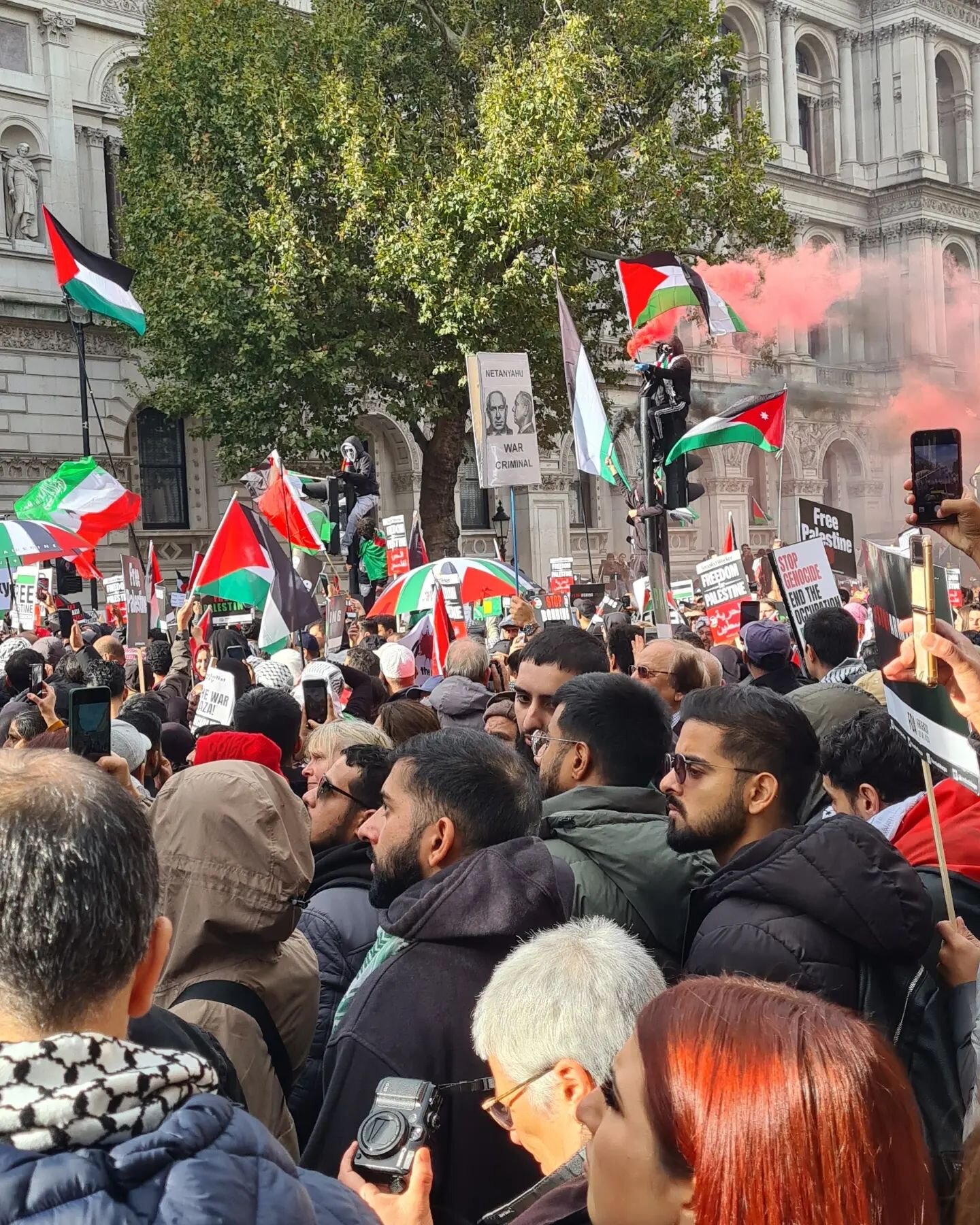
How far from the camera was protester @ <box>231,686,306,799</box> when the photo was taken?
478 centimetres

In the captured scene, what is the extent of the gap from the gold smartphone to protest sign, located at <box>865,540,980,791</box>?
0.46 feet

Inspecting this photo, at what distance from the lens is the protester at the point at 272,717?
4.78 metres

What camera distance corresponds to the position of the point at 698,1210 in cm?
135

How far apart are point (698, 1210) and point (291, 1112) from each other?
6.04 ft

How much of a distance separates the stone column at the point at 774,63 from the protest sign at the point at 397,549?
2931cm

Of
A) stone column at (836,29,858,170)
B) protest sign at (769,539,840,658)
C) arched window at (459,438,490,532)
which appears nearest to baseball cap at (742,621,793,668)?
protest sign at (769,539,840,658)

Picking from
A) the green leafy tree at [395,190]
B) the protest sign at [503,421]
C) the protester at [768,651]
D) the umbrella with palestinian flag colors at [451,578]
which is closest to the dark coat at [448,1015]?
the protester at [768,651]

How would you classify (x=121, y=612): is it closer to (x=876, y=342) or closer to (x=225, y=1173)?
(x=225, y=1173)

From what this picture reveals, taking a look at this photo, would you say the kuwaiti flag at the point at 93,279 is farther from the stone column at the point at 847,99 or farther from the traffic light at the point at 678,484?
the stone column at the point at 847,99

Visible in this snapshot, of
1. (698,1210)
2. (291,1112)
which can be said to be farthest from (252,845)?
(698,1210)

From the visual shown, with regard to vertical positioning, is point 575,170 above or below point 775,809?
above

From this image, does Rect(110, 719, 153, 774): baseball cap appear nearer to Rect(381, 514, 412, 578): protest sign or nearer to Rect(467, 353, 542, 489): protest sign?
Rect(467, 353, 542, 489): protest sign

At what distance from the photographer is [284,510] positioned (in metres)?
12.4

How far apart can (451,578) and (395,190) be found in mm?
11340
